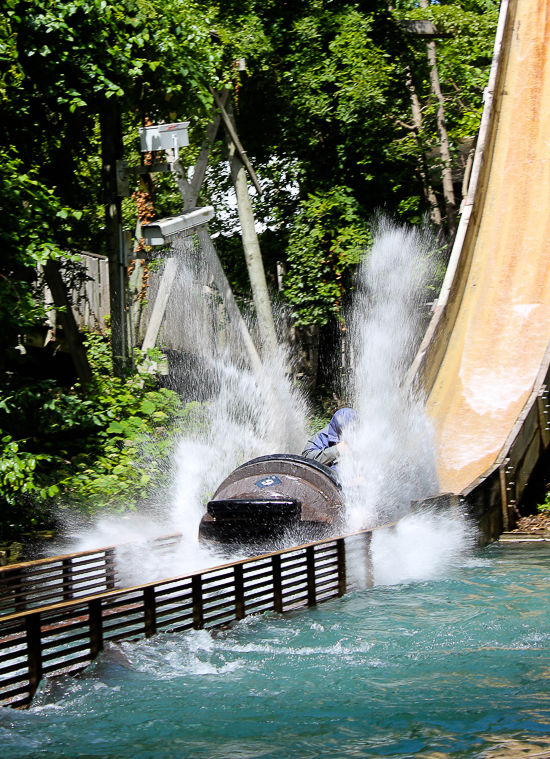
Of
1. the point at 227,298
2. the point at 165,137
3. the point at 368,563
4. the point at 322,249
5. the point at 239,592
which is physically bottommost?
the point at 368,563

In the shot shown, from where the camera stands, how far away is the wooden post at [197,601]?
207 inches

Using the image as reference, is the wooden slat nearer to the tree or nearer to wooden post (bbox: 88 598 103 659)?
wooden post (bbox: 88 598 103 659)

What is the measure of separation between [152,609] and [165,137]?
22.3ft

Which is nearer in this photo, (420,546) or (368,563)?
(368,563)

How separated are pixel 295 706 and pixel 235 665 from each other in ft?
2.40

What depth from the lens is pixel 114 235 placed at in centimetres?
1120

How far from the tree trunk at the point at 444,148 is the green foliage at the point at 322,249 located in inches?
→ 86.6

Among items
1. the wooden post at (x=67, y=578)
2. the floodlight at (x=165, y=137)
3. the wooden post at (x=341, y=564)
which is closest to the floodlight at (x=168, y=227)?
the floodlight at (x=165, y=137)

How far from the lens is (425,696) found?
4.43m

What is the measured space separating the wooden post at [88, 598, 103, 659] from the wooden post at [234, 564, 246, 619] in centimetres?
116

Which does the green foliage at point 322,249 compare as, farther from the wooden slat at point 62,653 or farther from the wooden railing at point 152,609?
the wooden slat at point 62,653

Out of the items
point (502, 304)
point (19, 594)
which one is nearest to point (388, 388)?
point (502, 304)

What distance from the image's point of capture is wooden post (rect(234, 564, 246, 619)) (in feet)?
18.3

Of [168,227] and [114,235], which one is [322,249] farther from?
[168,227]
